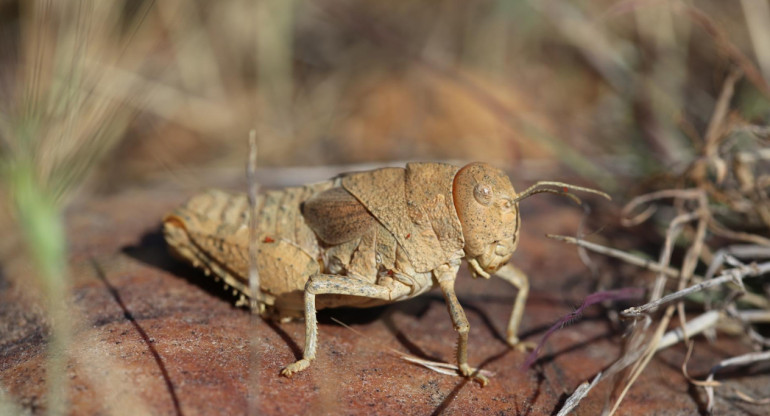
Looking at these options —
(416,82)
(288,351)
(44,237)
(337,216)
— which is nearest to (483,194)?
(337,216)

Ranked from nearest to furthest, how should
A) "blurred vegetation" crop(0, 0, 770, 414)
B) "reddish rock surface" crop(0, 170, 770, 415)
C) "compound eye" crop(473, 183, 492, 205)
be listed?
"reddish rock surface" crop(0, 170, 770, 415), "compound eye" crop(473, 183, 492, 205), "blurred vegetation" crop(0, 0, 770, 414)

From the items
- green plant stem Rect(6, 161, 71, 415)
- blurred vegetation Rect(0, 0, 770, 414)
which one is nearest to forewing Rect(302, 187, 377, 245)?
green plant stem Rect(6, 161, 71, 415)

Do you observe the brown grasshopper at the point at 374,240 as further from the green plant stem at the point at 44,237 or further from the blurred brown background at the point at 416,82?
the blurred brown background at the point at 416,82

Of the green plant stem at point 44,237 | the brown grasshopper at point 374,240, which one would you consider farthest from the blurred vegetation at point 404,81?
the brown grasshopper at point 374,240

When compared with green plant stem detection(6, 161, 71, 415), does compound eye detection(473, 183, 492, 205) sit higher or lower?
higher

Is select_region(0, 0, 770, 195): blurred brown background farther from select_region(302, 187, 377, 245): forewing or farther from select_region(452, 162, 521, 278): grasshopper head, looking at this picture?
select_region(302, 187, 377, 245): forewing

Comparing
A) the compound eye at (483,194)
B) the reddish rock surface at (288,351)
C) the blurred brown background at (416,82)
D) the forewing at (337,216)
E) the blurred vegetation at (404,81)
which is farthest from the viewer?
the blurred brown background at (416,82)

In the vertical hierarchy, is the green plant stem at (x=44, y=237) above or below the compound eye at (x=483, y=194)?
below
